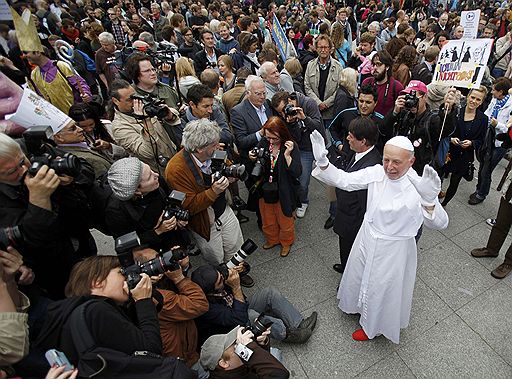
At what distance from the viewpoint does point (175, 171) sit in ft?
8.88

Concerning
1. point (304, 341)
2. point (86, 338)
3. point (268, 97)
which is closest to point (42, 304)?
point (86, 338)

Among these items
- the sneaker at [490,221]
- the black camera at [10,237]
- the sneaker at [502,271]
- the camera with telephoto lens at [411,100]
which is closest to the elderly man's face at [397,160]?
the camera with telephoto lens at [411,100]

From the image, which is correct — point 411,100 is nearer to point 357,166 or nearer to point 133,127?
point 357,166

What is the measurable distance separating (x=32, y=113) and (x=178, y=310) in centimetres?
179

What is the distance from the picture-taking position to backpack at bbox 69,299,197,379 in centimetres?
128

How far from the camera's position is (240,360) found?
1896 mm

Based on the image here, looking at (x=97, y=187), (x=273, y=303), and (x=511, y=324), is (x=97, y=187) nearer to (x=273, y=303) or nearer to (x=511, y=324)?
(x=273, y=303)

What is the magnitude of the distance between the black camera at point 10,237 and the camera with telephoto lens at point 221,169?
131 cm

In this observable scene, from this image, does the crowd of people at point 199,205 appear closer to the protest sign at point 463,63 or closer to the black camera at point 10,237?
the black camera at point 10,237

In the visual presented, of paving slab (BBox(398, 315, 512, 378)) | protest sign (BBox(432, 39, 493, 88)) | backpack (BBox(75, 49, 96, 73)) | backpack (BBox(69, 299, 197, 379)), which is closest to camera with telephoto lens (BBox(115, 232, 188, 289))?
backpack (BBox(69, 299, 197, 379))

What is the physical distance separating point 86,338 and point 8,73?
5.08 m

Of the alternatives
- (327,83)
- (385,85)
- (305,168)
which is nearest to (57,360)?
(305,168)

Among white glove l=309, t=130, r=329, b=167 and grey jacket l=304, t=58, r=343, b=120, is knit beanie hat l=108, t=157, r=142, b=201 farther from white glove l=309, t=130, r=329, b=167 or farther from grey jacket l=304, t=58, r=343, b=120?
grey jacket l=304, t=58, r=343, b=120

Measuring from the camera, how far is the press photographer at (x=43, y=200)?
77.4 inches
